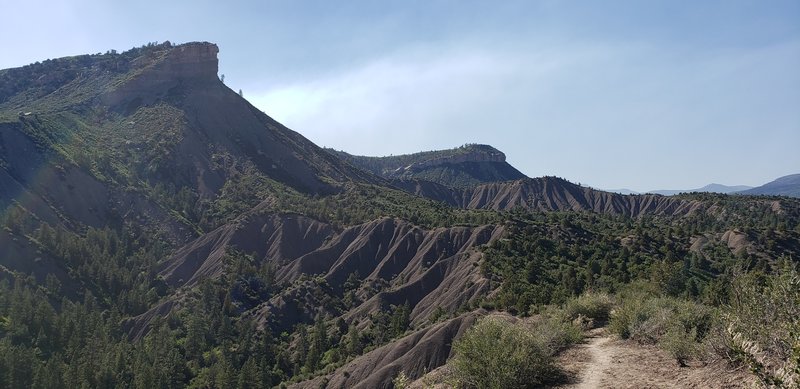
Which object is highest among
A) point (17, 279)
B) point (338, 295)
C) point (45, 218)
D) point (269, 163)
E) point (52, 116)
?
point (52, 116)

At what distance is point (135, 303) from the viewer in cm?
7712

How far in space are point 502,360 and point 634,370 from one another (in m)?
4.42

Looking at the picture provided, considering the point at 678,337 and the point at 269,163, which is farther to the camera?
the point at 269,163

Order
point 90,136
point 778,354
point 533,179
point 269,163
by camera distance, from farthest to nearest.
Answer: point 533,179, point 269,163, point 90,136, point 778,354

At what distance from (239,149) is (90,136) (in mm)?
35318

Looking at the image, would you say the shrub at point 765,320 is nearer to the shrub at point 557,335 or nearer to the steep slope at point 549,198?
the shrub at point 557,335

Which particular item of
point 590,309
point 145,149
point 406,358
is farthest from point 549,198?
point 590,309

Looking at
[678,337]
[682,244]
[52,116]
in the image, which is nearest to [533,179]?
[682,244]

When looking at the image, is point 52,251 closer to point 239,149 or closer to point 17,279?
point 17,279

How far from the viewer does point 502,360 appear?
14.9 m

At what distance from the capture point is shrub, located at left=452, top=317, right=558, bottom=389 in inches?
580

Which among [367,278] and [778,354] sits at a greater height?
[778,354]

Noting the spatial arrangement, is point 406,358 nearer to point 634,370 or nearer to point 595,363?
point 595,363

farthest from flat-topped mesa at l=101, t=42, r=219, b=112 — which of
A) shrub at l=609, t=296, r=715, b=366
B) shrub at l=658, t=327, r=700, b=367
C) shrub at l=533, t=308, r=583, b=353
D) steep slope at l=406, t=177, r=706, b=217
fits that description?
shrub at l=658, t=327, r=700, b=367
